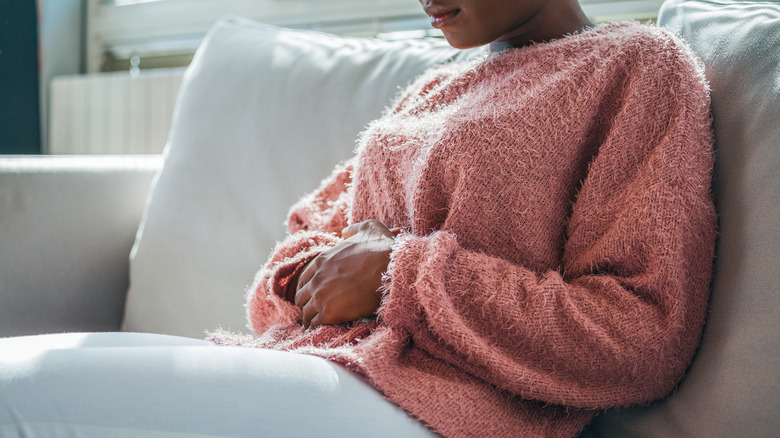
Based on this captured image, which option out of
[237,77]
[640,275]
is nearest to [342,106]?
[237,77]

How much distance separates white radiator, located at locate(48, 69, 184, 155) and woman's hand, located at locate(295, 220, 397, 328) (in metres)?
1.48

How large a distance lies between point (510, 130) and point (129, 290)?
757 millimetres

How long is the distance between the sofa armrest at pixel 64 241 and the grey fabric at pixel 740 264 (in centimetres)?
83

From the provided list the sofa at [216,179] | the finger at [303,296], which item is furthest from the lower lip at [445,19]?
the finger at [303,296]

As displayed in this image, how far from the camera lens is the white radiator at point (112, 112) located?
6.79 ft

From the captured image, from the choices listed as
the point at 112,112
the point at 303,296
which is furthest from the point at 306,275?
the point at 112,112

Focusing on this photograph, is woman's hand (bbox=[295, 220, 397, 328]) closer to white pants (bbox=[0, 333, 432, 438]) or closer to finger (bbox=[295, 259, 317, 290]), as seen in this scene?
finger (bbox=[295, 259, 317, 290])

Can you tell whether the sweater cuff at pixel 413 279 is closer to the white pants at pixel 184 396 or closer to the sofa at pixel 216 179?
the white pants at pixel 184 396

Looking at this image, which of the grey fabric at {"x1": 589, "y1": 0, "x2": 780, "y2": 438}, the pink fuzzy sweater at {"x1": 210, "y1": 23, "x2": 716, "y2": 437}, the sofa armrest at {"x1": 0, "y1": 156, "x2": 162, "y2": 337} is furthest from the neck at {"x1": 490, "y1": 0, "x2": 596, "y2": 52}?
the sofa armrest at {"x1": 0, "y1": 156, "x2": 162, "y2": 337}

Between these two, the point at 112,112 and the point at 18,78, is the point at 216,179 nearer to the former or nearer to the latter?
the point at 112,112

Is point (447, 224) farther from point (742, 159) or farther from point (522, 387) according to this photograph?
point (742, 159)

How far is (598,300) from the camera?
64cm

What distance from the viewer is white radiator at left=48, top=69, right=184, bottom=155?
2070 millimetres

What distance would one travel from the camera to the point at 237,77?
1.23 m
